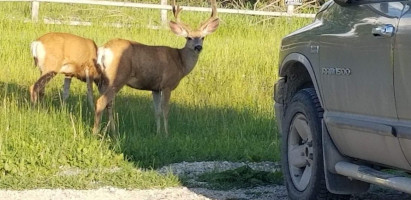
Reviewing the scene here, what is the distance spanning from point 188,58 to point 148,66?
961 millimetres

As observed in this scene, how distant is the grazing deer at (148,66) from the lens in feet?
41.1

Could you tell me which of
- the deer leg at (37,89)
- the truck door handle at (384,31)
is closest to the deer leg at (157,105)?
the deer leg at (37,89)

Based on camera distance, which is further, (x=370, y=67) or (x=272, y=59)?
(x=272, y=59)

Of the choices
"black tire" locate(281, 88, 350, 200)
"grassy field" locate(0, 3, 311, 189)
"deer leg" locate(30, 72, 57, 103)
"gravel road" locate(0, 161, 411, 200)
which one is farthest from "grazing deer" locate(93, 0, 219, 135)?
"black tire" locate(281, 88, 350, 200)

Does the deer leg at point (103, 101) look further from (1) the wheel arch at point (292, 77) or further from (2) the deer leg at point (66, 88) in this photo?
(1) the wheel arch at point (292, 77)

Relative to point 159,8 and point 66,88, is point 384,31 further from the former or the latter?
point 159,8

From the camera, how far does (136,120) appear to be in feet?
42.3

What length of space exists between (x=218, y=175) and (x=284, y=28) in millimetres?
14858

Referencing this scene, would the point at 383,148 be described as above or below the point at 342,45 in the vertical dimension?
below

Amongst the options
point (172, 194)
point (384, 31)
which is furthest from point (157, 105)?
point (384, 31)

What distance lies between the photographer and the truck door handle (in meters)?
6.06

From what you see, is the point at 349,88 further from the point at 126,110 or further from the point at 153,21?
the point at 153,21

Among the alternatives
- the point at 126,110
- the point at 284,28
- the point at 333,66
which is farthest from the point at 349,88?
the point at 284,28

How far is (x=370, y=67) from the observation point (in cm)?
628
